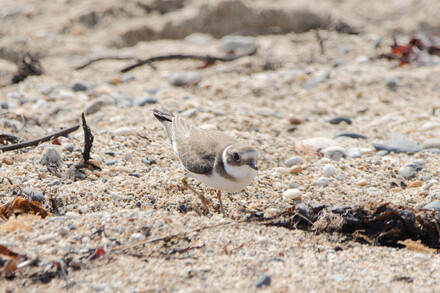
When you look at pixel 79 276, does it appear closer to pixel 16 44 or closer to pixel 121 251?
pixel 121 251

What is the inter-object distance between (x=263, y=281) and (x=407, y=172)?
7.39 feet

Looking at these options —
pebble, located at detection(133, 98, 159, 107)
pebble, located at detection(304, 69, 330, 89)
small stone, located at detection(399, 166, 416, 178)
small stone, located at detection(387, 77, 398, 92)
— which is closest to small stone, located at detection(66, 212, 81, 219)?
pebble, located at detection(133, 98, 159, 107)

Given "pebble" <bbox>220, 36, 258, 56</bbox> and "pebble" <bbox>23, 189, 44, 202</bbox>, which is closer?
"pebble" <bbox>23, 189, 44, 202</bbox>

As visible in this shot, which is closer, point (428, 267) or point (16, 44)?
point (428, 267)

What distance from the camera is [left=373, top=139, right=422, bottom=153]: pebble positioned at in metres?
5.22

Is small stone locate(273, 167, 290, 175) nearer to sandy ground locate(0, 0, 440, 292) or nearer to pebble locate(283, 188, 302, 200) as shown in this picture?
sandy ground locate(0, 0, 440, 292)

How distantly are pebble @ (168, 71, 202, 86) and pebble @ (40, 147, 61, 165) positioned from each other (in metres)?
2.82

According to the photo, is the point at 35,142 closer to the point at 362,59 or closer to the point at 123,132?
the point at 123,132

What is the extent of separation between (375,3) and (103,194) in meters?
7.94

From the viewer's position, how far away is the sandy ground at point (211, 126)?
3.16 m

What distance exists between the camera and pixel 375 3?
33.9 feet

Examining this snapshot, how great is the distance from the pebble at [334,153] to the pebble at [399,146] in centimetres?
39

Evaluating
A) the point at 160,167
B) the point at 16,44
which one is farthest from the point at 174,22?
the point at 160,167

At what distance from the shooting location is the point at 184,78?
7086mm
